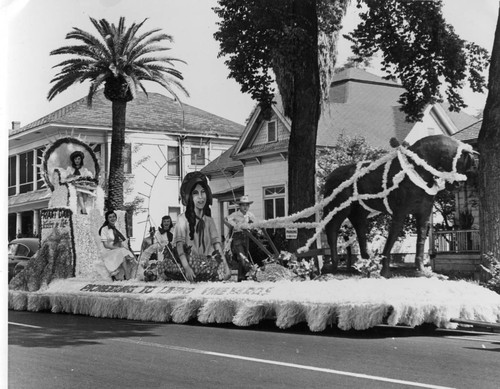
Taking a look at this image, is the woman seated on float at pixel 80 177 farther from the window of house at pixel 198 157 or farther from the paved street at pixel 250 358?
the paved street at pixel 250 358

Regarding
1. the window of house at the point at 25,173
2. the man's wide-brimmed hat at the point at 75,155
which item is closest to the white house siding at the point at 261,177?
the window of house at the point at 25,173

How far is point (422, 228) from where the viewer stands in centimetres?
1057

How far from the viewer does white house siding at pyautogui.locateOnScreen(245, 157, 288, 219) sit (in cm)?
2767

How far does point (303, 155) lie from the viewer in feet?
46.4

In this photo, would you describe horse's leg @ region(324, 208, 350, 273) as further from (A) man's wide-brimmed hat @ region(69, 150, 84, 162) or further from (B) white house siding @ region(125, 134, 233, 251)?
(A) man's wide-brimmed hat @ region(69, 150, 84, 162)

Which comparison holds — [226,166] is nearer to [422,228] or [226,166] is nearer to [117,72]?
[117,72]

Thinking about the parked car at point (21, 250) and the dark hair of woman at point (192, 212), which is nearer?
A: the dark hair of woman at point (192, 212)

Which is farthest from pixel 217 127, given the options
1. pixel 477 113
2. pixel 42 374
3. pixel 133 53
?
pixel 477 113

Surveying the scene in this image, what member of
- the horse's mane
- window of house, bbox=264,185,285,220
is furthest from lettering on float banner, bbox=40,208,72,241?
window of house, bbox=264,185,285,220

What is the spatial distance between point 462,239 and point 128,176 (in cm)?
788

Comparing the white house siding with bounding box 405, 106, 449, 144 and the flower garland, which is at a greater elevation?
the white house siding with bounding box 405, 106, 449, 144

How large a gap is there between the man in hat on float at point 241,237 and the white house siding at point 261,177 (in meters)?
13.8

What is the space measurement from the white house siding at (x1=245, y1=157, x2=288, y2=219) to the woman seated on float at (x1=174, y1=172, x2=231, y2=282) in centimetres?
1457

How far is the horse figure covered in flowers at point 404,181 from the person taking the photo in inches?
404
